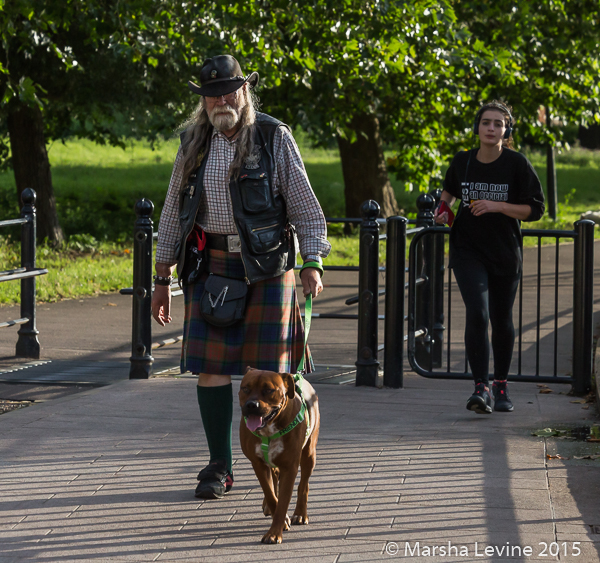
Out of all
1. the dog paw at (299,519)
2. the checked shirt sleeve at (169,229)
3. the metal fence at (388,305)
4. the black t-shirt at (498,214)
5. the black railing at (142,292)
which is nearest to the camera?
the dog paw at (299,519)

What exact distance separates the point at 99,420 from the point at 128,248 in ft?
37.2

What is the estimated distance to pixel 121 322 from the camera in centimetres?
986

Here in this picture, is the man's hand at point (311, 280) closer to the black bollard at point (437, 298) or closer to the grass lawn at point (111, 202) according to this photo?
the black bollard at point (437, 298)

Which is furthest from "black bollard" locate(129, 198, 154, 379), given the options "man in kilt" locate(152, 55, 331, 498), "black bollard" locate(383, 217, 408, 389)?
"man in kilt" locate(152, 55, 331, 498)

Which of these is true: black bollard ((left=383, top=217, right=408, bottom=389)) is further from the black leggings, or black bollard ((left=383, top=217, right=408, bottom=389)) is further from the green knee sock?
the green knee sock

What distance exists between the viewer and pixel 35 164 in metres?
16.2

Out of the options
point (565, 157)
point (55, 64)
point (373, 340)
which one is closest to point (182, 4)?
point (55, 64)

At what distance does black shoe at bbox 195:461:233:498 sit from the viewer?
4156mm

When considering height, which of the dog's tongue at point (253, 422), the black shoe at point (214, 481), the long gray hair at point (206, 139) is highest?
the long gray hair at point (206, 139)

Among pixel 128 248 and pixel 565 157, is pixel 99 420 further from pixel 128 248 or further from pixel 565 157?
pixel 565 157

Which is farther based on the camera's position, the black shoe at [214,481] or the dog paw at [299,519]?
the black shoe at [214,481]

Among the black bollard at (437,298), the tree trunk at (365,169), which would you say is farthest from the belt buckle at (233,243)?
the tree trunk at (365,169)

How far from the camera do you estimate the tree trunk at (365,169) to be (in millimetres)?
19500

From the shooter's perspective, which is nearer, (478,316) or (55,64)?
(478,316)
